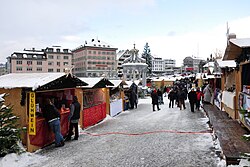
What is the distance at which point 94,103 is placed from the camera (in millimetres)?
14477

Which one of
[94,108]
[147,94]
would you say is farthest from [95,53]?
[94,108]

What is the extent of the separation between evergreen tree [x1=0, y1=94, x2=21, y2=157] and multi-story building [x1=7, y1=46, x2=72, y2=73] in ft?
246

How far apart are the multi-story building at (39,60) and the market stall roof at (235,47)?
243 feet

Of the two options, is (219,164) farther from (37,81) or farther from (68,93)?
(68,93)

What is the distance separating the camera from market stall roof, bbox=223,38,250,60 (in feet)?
25.3

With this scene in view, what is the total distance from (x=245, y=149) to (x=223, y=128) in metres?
2.96

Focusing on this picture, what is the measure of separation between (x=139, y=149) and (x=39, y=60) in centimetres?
8321

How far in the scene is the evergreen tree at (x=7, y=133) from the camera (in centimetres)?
727

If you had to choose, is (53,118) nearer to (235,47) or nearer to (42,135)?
(42,135)

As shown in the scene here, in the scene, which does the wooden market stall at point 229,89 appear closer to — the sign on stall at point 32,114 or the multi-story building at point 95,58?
the sign on stall at point 32,114

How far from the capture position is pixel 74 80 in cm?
1123

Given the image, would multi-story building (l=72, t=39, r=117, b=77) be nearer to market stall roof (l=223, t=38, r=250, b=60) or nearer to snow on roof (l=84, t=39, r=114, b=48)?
snow on roof (l=84, t=39, r=114, b=48)

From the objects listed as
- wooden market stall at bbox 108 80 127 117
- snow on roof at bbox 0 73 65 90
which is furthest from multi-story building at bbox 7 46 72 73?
snow on roof at bbox 0 73 65 90

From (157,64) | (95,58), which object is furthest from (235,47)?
(157,64)
